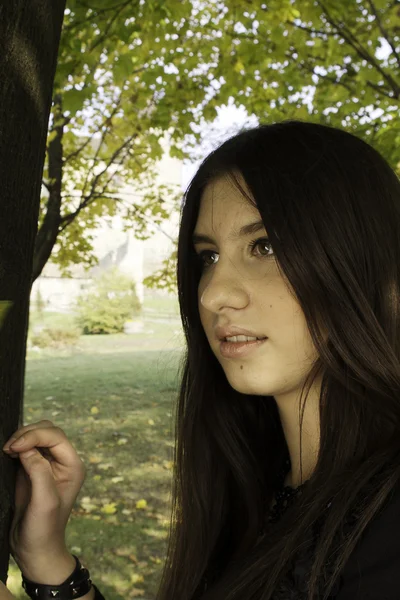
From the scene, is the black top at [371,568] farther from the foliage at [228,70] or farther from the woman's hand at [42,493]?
the foliage at [228,70]

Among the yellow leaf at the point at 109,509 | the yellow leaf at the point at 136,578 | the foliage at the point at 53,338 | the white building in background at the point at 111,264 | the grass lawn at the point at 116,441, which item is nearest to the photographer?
the yellow leaf at the point at 136,578

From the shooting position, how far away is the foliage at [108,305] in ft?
57.1

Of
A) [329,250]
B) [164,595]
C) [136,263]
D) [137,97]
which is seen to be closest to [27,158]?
[329,250]

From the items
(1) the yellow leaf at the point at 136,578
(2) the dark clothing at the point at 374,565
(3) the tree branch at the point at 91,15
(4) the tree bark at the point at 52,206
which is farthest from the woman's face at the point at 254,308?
(1) the yellow leaf at the point at 136,578

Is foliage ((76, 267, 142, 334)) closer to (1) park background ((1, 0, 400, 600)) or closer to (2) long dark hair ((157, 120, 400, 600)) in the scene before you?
(1) park background ((1, 0, 400, 600))

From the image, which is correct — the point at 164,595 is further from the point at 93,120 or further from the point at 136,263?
the point at 136,263

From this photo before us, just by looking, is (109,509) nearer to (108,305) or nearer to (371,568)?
(371,568)

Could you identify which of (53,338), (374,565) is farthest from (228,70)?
(53,338)

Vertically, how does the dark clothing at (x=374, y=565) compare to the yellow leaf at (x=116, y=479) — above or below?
above

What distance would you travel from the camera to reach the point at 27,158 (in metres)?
1.40

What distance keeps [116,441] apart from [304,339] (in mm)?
8010

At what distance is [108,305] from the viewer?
57.7 ft

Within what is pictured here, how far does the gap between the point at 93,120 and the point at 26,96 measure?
238 inches

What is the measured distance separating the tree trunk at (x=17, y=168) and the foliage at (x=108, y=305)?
630 inches
